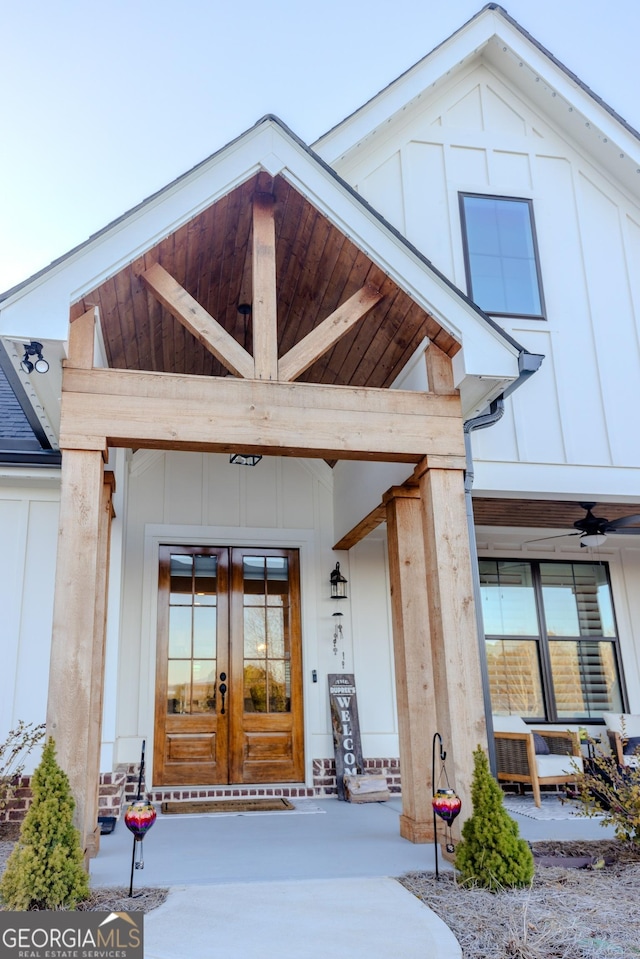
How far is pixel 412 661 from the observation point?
17.4ft

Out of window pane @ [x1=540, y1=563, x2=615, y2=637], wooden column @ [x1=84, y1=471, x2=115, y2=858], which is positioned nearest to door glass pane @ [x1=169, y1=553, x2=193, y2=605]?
wooden column @ [x1=84, y1=471, x2=115, y2=858]

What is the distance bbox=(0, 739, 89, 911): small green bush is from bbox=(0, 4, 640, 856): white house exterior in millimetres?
1438

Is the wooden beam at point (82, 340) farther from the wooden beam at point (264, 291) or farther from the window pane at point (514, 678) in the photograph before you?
the window pane at point (514, 678)

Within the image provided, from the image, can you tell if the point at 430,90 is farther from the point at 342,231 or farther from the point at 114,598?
the point at 114,598

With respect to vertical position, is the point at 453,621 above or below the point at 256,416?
below

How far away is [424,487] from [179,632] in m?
3.63

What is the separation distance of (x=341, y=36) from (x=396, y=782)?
11465 millimetres

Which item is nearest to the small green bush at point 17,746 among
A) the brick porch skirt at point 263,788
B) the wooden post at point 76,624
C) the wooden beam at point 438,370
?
the brick porch skirt at point 263,788

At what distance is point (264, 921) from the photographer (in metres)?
3.41

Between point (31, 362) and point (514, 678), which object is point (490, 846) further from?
point (514, 678)

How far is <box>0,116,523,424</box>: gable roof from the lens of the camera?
4230 mm

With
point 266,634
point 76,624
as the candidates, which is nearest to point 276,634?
point 266,634

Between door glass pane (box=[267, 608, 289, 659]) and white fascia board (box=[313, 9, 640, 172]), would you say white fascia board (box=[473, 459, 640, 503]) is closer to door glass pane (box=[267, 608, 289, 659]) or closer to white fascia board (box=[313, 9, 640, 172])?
door glass pane (box=[267, 608, 289, 659])

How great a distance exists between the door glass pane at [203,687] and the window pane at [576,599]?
3.77 meters
